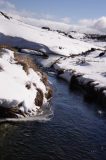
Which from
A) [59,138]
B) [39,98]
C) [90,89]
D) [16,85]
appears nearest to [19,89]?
[16,85]

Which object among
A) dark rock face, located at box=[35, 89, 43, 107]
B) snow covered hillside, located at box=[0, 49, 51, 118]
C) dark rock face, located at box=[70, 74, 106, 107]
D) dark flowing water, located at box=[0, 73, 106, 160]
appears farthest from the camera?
dark rock face, located at box=[70, 74, 106, 107]

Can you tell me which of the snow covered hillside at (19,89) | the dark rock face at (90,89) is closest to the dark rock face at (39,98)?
the snow covered hillside at (19,89)

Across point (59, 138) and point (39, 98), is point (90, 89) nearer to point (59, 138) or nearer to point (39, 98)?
point (39, 98)

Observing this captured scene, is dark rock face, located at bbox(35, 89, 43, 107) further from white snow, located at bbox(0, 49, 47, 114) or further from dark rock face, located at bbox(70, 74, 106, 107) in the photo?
dark rock face, located at bbox(70, 74, 106, 107)

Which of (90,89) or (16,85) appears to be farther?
(90,89)

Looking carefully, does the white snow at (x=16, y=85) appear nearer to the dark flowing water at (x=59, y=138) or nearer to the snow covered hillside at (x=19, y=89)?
the snow covered hillside at (x=19, y=89)

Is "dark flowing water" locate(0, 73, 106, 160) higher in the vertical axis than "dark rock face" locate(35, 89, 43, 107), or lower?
lower

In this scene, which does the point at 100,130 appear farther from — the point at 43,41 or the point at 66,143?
the point at 43,41

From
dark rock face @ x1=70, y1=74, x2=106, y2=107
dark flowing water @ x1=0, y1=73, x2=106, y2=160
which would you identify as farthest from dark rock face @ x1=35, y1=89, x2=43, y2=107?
dark rock face @ x1=70, y1=74, x2=106, y2=107
